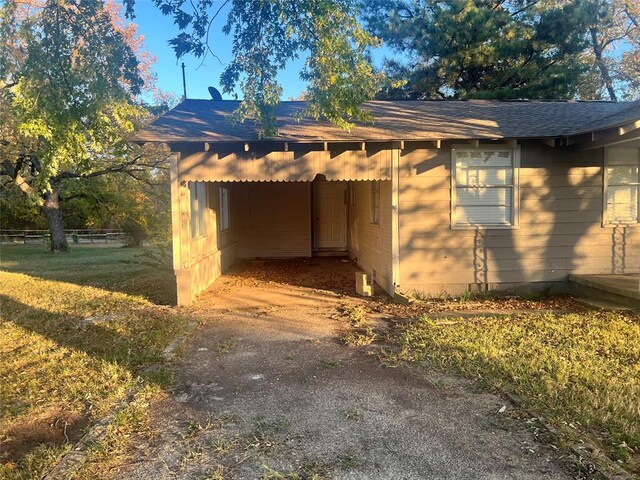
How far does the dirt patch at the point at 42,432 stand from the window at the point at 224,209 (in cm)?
845

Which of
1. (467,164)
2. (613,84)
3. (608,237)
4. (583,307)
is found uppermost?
(613,84)

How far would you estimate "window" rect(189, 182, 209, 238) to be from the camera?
28.9ft

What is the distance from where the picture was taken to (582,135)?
7.61 metres

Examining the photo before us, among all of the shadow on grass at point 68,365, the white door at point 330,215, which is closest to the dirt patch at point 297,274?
the white door at point 330,215

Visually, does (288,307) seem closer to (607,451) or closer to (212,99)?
(607,451)

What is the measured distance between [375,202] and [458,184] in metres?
2.20

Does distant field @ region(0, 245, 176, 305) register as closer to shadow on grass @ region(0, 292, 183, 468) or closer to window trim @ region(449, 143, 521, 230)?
shadow on grass @ region(0, 292, 183, 468)

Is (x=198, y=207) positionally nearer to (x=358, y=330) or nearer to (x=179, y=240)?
(x=179, y=240)

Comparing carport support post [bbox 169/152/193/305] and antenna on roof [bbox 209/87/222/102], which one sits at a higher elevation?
antenna on roof [bbox 209/87/222/102]

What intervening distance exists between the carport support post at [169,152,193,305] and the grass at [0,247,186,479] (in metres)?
0.45

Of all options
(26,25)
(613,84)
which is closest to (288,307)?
(26,25)

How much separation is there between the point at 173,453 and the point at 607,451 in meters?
2.84

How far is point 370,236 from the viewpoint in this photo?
10.7 meters

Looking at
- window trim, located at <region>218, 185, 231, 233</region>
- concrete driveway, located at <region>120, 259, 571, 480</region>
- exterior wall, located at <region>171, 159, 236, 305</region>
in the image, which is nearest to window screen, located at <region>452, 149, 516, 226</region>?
concrete driveway, located at <region>120, 259, 571, 480</region>
